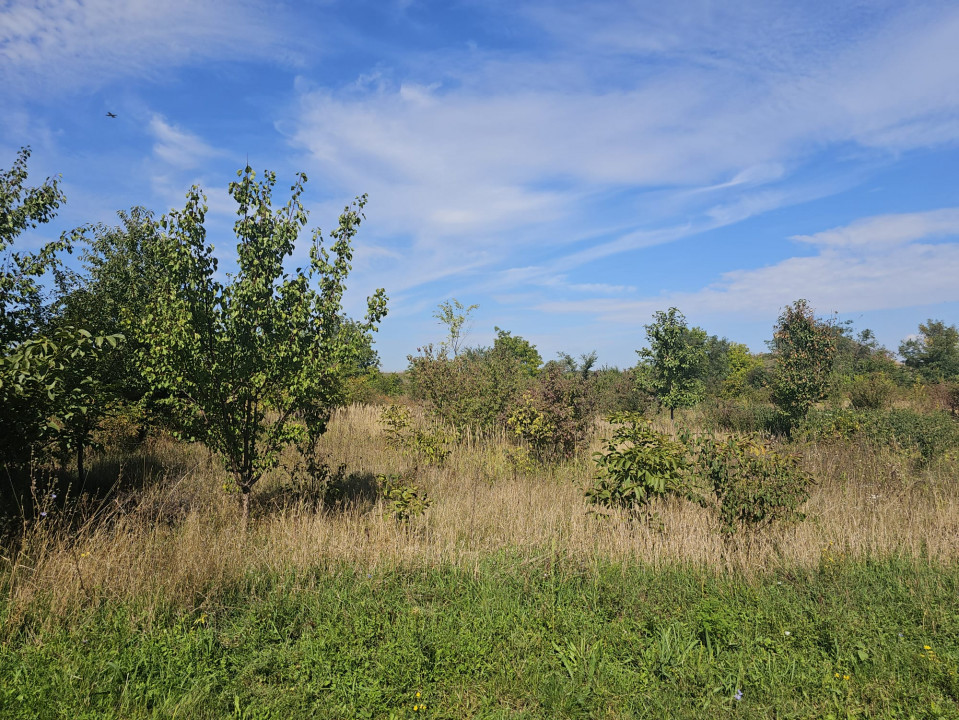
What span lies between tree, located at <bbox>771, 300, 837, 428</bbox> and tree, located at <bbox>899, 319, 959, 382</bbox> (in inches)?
740

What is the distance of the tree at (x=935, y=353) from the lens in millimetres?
30734

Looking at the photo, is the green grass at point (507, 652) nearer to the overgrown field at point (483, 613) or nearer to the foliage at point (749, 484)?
the overgrown field at point (483, 613)

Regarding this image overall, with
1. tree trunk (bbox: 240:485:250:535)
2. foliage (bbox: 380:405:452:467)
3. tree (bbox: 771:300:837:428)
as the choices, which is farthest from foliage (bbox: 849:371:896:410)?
tree trunk (bbox: 240:485:250:535)

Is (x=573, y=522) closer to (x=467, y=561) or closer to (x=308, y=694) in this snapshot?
(x=467, y=561)

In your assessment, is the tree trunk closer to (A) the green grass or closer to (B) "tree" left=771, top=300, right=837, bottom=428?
(A) the green grass

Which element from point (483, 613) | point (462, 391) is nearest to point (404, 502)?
point (483, 613)

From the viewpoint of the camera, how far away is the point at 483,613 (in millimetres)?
4363

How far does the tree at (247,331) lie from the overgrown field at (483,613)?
1079 mm

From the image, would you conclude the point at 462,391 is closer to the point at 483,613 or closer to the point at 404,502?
the point at 404,502

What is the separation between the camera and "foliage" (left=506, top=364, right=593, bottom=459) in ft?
33.9

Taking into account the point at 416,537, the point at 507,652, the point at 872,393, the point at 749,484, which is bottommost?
the point at 507,652

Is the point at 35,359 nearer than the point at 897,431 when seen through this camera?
Yes

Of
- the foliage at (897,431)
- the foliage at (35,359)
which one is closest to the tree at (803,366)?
the foliage at (897,431)

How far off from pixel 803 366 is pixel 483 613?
51.3 feet
